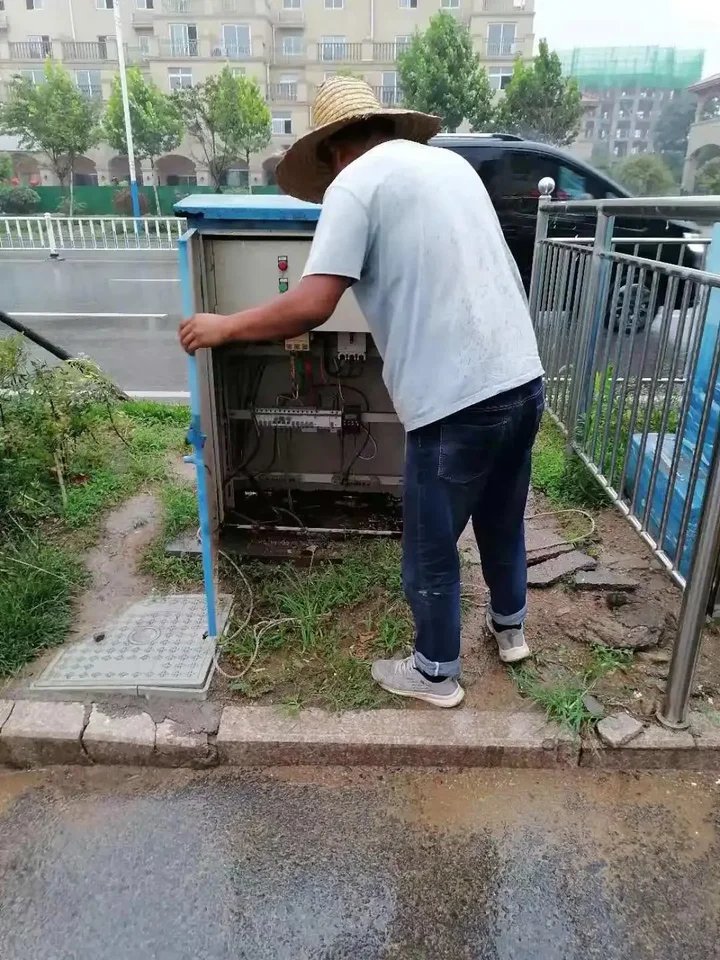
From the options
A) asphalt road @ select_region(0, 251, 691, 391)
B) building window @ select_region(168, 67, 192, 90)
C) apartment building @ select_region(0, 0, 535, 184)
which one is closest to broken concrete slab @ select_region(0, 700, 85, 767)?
asphalt road @ select_region(0, 251, 691, 391)

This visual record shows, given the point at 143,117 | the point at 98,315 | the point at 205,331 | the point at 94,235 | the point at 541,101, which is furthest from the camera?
the point at 541,101

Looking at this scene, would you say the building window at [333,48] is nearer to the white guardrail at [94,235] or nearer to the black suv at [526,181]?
the white guardrail at [94,235]

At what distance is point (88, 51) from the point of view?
44.8m

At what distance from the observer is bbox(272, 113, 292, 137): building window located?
146 ft

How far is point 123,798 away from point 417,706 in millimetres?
1001

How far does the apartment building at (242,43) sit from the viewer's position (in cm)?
4272

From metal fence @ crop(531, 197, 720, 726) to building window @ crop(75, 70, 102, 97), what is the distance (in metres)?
49.5

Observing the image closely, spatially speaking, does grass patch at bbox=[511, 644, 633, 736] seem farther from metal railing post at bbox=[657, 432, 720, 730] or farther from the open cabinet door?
the open cabinet door

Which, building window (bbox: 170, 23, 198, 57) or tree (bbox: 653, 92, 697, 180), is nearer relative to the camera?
building window (bbox: 170, 23, 198, 57)

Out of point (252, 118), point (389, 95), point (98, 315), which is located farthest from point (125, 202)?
point (98, 315)

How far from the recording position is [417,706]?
251 cm

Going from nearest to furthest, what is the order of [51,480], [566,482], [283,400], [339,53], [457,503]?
1. [457,503]
2. [283,400]
3. [51,480]
4. [566,482]
5. [339,53]

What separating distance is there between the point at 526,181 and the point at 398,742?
25.0ft

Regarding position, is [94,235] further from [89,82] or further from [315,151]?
[89,82]
